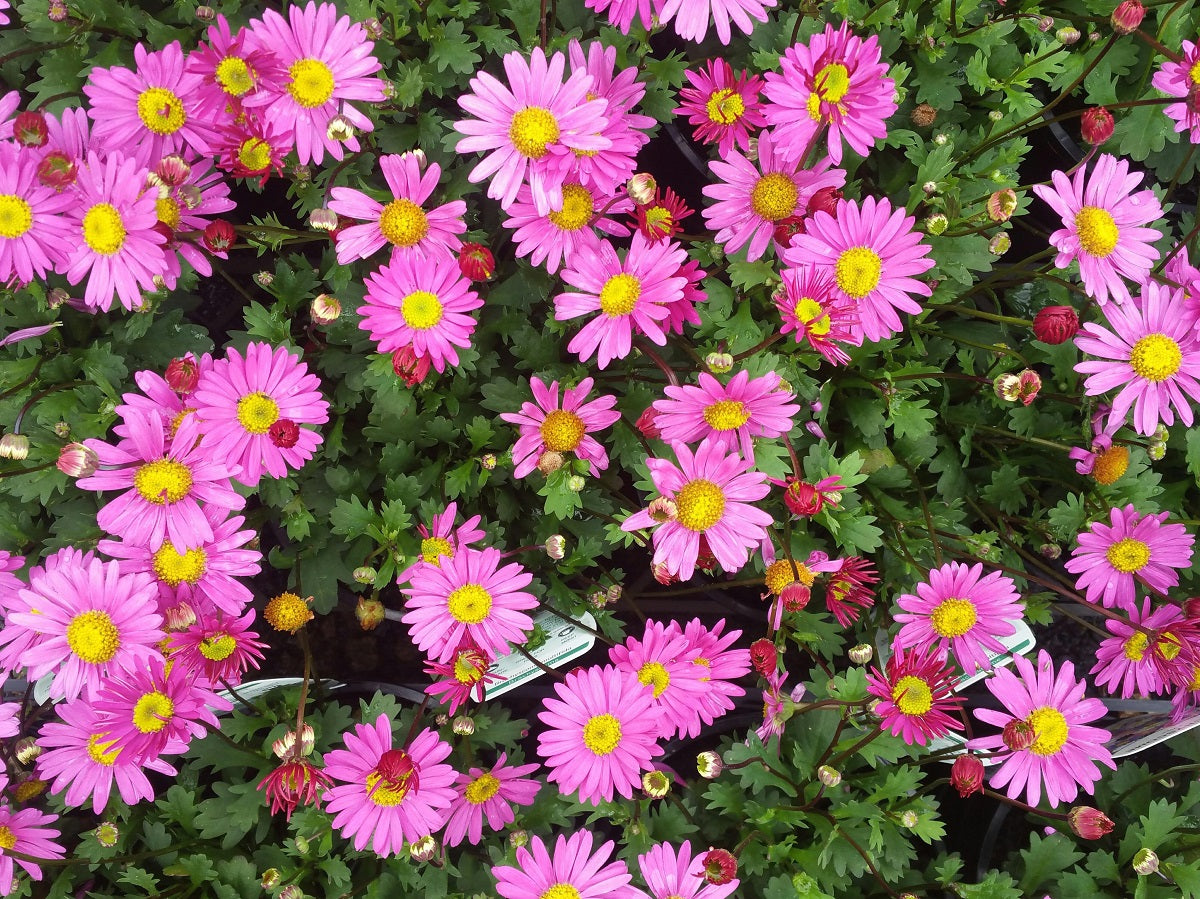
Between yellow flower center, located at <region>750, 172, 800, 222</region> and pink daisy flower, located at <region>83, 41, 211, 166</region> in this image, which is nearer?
pink daisy flower, located at <region>83, 41, 211, 166</region>

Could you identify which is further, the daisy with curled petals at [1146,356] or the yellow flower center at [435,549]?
the daisy with curled petals at [1146,356]

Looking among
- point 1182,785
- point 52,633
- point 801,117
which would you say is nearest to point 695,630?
point 801,117

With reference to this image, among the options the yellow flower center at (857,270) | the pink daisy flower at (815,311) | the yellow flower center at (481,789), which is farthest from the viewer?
the yellow flower center at (481,789)

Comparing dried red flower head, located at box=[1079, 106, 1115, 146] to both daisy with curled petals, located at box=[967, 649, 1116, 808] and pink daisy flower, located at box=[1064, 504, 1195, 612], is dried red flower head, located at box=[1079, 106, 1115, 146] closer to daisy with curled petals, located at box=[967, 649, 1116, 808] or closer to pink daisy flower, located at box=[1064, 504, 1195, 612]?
pink daisy flower, located at box=[1064, 504, 1195, 612]

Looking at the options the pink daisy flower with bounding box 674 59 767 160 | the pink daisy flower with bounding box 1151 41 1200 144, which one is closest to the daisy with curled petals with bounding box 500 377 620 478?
the pink daisy flower with bounding box 674 59 767 160

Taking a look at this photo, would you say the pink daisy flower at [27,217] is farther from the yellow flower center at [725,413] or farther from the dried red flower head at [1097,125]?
the dried red flower head at [1097,125]

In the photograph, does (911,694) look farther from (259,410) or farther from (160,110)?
(160,110)

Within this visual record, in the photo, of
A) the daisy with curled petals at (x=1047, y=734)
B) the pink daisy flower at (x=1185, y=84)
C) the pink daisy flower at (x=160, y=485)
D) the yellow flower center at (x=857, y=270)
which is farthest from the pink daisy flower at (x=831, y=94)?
the pink daisy flower at (x=160, y=485)
